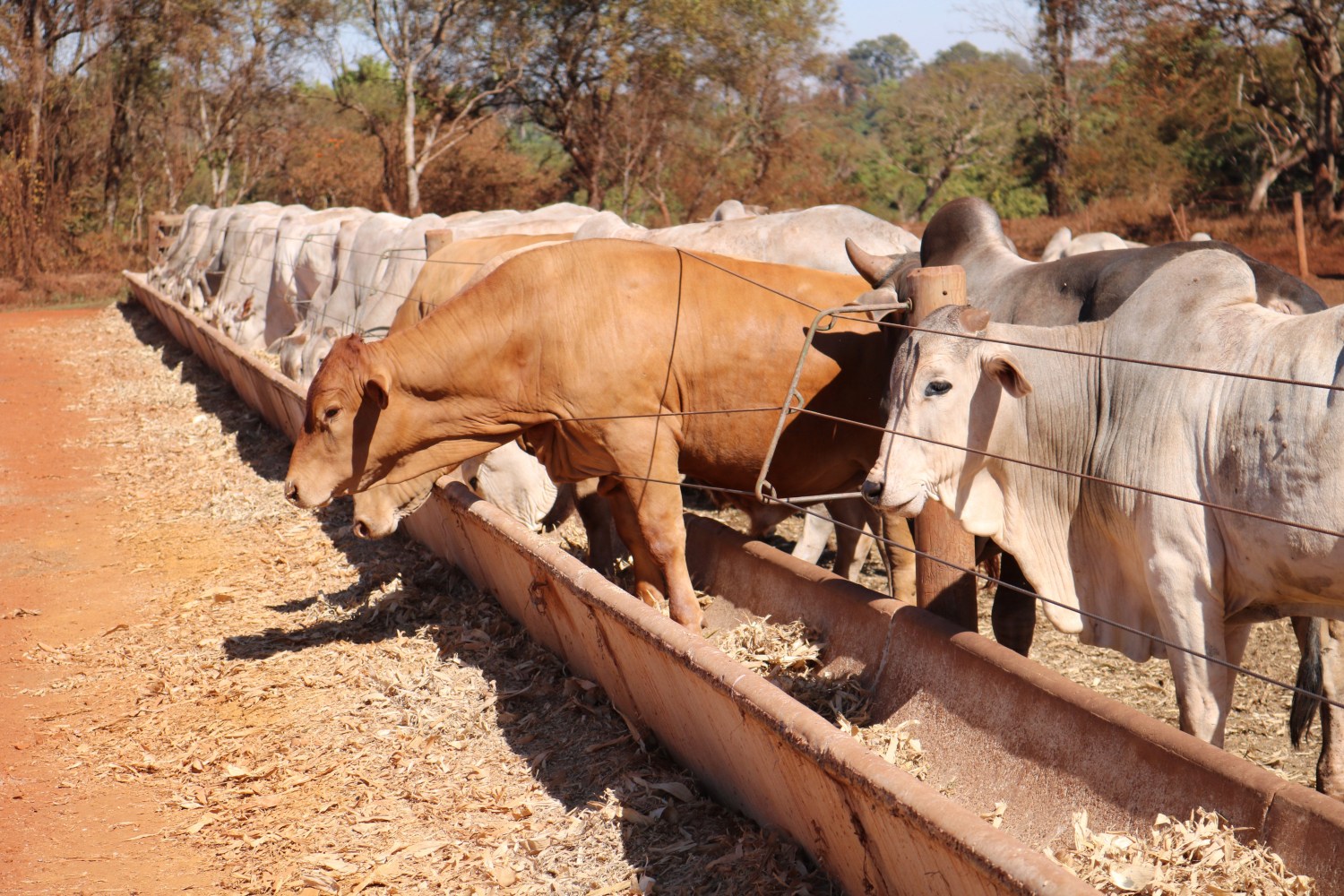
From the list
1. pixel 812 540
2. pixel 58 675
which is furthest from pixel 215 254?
pixel 812 540

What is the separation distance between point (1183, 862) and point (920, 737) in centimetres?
116

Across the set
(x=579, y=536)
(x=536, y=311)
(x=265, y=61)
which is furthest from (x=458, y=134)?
(x=536, y=311)

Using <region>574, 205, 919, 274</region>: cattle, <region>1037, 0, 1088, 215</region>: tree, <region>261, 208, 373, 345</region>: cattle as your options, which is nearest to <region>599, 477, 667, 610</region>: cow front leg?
<region>574, 205, 919, 274</region>: cattle

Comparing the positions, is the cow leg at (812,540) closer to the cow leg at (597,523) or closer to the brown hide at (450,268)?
the cow leg at (597,523)

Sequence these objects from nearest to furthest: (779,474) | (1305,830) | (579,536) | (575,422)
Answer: (1305,830) < (575,422) < (779,474) < (579,536)

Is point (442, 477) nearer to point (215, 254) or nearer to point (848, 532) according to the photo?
point (848, 532)

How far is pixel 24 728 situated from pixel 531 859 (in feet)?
8.40

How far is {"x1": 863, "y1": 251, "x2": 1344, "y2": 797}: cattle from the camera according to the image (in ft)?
11.1

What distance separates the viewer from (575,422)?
498 cm

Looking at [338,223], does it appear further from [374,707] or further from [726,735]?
[726,735]

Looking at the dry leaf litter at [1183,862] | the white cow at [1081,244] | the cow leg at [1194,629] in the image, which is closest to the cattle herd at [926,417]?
the cow leg at [1194,629]

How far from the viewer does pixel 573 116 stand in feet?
84.8

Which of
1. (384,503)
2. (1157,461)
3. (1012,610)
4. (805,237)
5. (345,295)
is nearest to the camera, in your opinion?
(1157,461)

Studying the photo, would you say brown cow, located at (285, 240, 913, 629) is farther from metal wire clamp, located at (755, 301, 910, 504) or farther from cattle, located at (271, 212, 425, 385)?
cattle, located at (271, 212, 425, 385)
